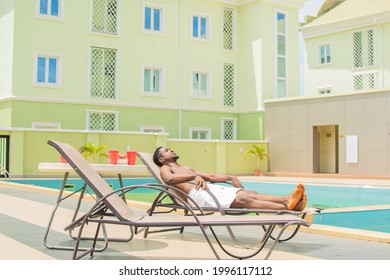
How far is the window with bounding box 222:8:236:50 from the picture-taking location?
93.8ft

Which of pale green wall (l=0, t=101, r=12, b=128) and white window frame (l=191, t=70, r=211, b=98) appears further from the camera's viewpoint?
white window frame (l=191, t=70, r=211, b=98)

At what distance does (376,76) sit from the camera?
28.3 meters

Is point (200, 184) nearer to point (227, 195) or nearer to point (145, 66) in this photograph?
point (227, 195)

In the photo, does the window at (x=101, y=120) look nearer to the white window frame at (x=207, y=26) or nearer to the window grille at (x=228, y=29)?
the white window frame at (x=207, y=26)

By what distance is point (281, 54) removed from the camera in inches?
1132

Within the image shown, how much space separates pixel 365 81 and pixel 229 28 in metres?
7.78

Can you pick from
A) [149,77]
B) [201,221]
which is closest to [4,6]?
[149,77]

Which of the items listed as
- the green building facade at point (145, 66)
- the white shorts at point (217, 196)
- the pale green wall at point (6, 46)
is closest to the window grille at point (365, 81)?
the green building facade at point (145, 66)

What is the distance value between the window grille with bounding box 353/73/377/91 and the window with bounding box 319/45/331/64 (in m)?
2.54

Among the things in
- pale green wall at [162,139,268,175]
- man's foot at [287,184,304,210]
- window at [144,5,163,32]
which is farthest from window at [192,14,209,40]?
man's foot at [287,184,304,210]

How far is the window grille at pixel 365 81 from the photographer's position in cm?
2852

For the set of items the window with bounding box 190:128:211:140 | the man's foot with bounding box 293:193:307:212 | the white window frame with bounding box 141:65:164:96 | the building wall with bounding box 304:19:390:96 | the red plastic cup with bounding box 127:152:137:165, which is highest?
the building wall with bounding box 304:19:390:96

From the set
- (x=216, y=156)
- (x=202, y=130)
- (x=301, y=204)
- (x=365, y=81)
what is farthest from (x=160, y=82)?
(x=301, y=204)

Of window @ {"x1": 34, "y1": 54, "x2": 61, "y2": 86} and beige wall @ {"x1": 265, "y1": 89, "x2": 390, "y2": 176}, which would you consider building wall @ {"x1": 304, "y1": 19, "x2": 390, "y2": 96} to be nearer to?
beige wall @ {"x1": 265, "y1": 89, "x2": 390, "y2": 176}
